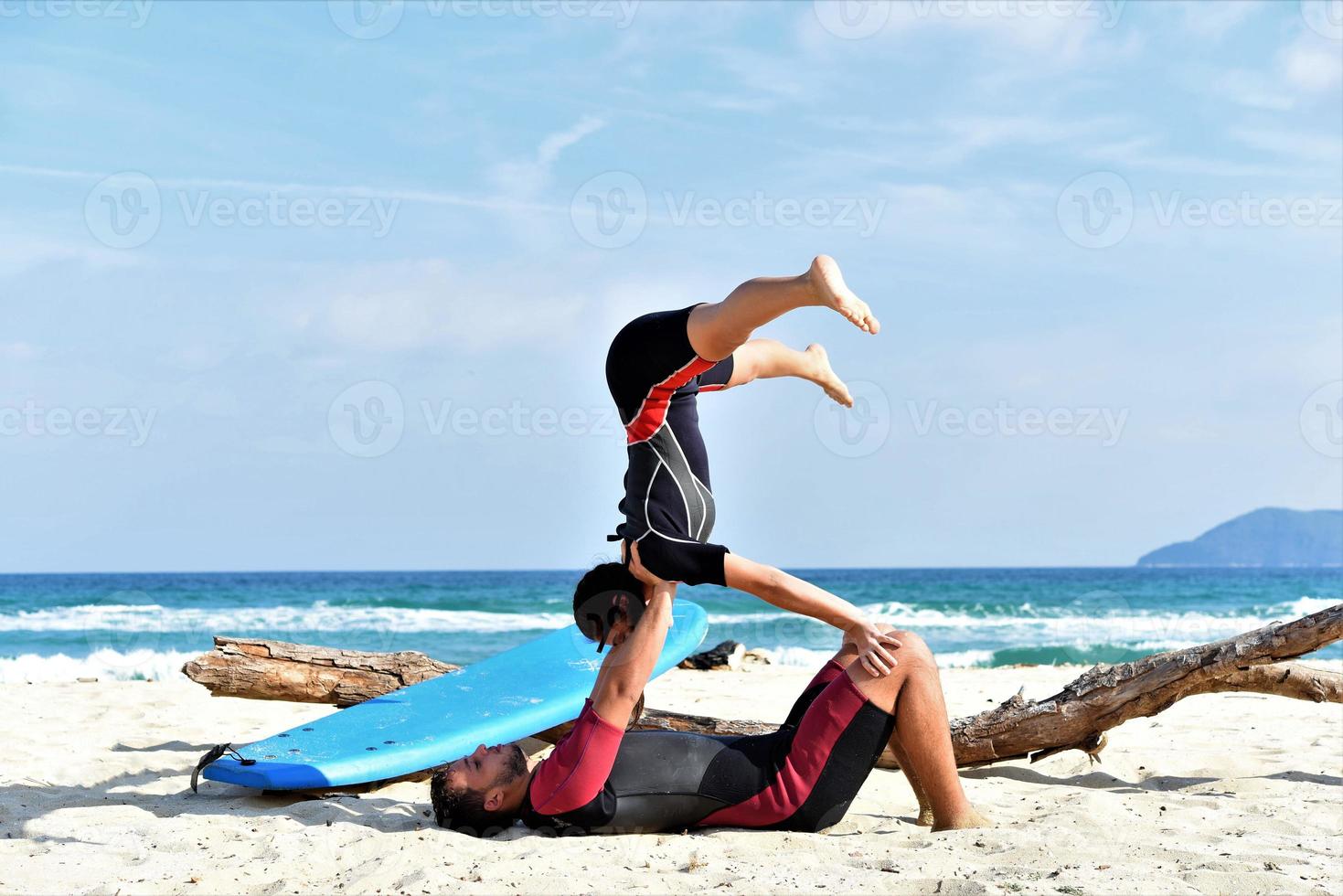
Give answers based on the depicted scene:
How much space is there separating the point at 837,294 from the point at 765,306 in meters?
0.25

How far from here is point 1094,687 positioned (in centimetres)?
469

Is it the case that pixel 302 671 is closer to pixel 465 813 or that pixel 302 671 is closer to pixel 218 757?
pixel 218 757

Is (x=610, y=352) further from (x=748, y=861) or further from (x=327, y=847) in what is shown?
(x=327, y=847)

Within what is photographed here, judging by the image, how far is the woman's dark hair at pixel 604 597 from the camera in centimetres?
363

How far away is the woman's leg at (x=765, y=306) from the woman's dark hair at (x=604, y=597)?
35.8 inches

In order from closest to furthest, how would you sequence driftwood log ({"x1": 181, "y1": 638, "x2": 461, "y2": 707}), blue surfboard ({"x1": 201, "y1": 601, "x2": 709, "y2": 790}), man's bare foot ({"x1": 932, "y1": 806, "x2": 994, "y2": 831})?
1. man's bare foot ({"x1": 932, "y1": 806, "x2": 994, "y2": 831})
2. blue surfboard ({"x1": 201, "y1": 601, "x2": 709, "y2": 790})
3. driftwood log ({"x1": 181, "y1": 638, "x2": 461, "y2": 707})

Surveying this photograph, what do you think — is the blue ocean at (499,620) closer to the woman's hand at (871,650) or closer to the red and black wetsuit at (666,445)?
the red and black wetsuit at (666,445)

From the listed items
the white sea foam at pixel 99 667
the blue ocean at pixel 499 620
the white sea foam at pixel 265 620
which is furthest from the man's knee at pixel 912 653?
the white sea foam at pixel 265 620

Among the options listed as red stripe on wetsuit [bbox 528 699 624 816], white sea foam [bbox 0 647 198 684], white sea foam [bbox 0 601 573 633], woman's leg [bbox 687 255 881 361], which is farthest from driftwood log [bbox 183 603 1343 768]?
white sea foam [bbox 0 601 573 633]

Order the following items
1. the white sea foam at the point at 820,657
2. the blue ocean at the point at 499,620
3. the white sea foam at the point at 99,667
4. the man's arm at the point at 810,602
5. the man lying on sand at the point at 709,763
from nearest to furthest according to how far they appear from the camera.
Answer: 1. the man's arm at the point at 810,602
2. the man lying on sand at the point at 709,763
3. the white sea foam at the point at 99,667
4. the white sea foam at the point at 820,657
5. the blue ocean at the point at 499,620

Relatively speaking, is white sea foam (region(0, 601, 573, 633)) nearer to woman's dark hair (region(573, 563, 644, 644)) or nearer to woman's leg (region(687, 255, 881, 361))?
woman's dark hair (region(573, 563, 644, 644))

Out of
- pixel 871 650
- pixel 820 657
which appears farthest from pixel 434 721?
pixel 820 657

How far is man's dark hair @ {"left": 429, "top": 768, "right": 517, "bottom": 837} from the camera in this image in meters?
3.56

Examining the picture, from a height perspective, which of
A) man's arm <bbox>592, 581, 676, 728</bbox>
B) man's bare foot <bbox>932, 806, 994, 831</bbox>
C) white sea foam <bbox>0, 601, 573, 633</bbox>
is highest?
man's arm <bbox>592, 581, 676, 728</bbox>
